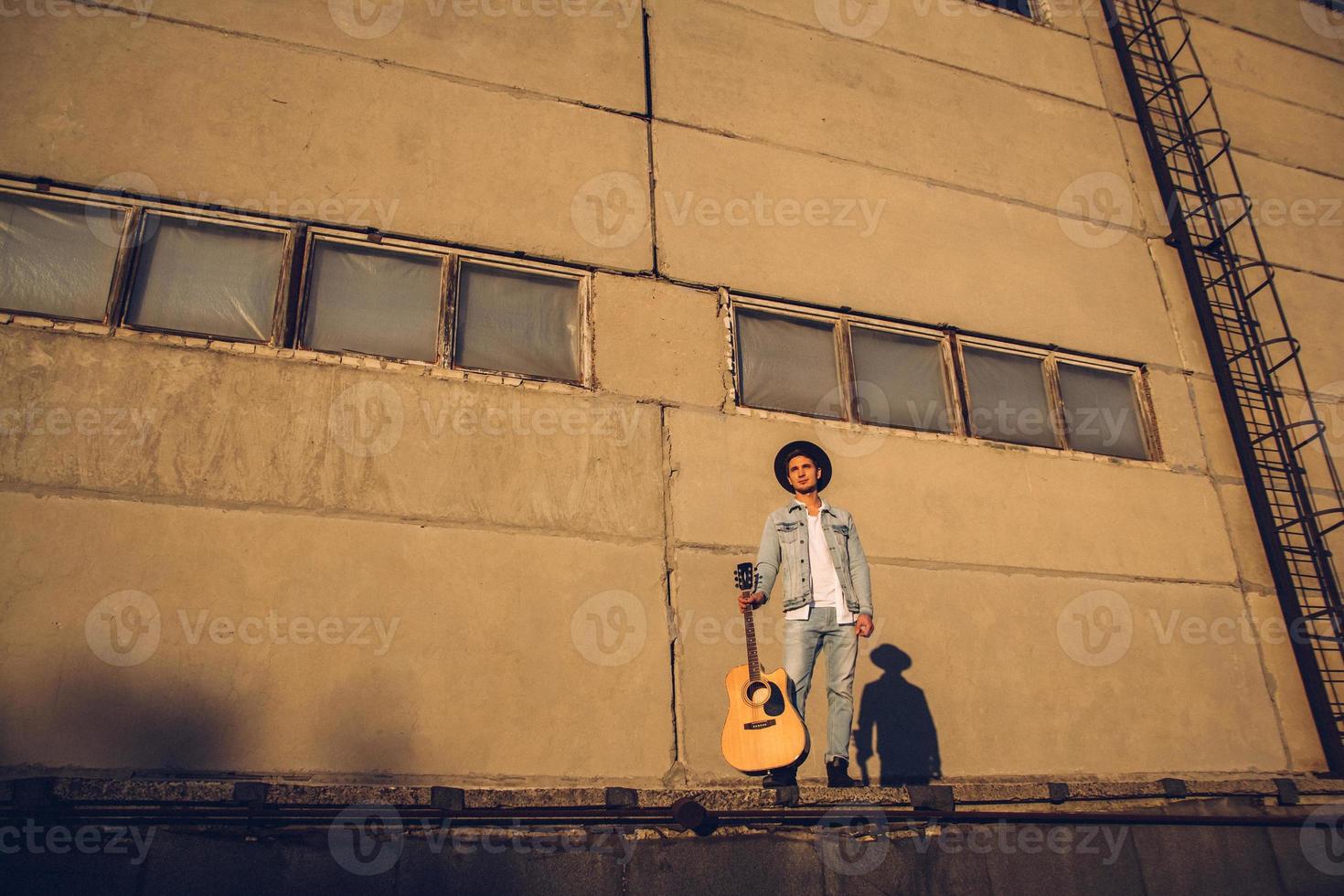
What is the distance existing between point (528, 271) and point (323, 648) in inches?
119

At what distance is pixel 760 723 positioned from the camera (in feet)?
17.3

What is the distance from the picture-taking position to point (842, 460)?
725cm

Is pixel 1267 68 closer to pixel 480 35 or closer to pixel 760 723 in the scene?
pixel 480 35

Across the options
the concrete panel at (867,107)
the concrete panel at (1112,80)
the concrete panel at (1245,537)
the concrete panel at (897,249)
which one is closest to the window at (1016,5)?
the concrete panel at (1112,80)

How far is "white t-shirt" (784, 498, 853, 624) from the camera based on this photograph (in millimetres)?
5711

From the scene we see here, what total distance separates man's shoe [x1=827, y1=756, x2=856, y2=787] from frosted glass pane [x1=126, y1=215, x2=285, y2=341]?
4.36 meters

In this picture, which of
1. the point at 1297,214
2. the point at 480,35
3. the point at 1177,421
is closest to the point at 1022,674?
the point at 1177,421

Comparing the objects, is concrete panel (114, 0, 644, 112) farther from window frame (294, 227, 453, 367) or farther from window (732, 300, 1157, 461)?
window (732, 300, 1157, 461)

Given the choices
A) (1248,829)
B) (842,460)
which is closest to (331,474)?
(842,460)

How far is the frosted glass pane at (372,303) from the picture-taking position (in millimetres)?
6488

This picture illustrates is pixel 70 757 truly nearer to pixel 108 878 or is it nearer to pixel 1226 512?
pixel 108 878

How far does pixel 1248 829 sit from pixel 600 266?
19.4 feet

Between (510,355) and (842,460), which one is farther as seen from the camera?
(842,460)

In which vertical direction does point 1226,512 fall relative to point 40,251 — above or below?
below
